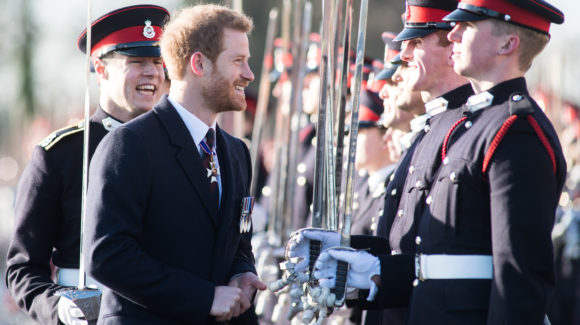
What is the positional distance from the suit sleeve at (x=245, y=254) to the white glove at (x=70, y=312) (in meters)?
0.63

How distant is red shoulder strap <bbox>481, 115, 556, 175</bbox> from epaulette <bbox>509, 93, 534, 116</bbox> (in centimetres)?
2

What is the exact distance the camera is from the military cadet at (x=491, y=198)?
319 cm

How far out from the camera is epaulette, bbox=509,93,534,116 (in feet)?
11.0

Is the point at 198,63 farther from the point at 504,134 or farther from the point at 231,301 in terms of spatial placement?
the point at 504,134

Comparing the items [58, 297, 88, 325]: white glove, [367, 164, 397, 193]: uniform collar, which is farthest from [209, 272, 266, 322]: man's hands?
[367, 164, 397, 193]: uniform collar

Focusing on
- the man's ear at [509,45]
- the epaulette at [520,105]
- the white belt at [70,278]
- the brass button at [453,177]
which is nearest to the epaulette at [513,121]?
the epaulette at [520,105]

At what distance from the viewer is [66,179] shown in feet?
13.5

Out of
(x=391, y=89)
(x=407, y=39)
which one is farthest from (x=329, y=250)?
(x=391, y=89)

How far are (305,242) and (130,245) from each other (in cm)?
82

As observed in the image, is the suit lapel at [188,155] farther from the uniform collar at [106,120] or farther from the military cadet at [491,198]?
the uniform collar at [106,120]

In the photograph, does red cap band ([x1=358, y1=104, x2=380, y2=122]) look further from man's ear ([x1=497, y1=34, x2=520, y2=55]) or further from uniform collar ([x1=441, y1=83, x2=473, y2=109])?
man's ear ([x1=497, y1=34, x2=520, y2=55])

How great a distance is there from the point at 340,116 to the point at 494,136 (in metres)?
0.83

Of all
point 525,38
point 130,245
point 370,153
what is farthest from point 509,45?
point 370,153

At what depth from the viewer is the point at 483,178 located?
3367 mm
